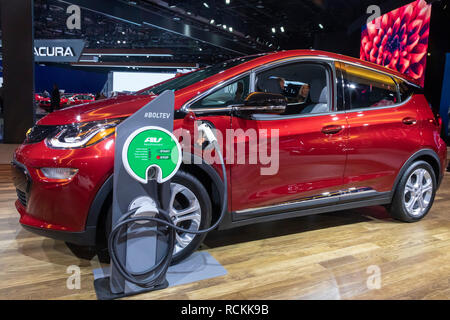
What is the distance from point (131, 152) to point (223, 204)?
671mm

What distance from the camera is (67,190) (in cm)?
189

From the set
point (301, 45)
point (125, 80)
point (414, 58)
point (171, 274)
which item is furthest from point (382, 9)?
point (125, 80)

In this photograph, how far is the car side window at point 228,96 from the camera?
2249 millimetres

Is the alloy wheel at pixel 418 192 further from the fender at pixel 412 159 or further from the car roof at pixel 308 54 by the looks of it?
the car roof at pixel 308 54

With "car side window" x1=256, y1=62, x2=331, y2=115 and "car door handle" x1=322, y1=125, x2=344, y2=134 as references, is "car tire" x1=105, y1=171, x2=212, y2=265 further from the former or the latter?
"car door handle" x1=322, y1=125, x2=344, y2=134

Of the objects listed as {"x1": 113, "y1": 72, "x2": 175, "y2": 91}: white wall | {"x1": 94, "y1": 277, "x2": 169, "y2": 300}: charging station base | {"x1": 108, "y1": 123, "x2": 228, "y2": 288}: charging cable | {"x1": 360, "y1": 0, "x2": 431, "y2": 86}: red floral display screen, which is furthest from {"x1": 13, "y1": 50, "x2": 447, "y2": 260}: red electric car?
{"x1": 113, "y1": 72, "x2": 175, "y2": 91}: white wall

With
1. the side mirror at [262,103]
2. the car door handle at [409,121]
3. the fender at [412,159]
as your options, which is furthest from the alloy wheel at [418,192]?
the side mirror at [262,103]

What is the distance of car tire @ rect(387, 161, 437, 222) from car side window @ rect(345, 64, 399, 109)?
2.13 feet

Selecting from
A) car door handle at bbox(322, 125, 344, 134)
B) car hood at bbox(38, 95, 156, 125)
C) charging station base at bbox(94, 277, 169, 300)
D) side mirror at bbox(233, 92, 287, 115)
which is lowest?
charging station base at bbox(94, 277, 169, 300)

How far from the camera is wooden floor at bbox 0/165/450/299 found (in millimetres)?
2033

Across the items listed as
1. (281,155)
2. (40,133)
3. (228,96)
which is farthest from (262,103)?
(40,133)

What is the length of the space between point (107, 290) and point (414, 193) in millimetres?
2705

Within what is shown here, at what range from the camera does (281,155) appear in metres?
2.43

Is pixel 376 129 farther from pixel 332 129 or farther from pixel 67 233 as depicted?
pixel 67 233
